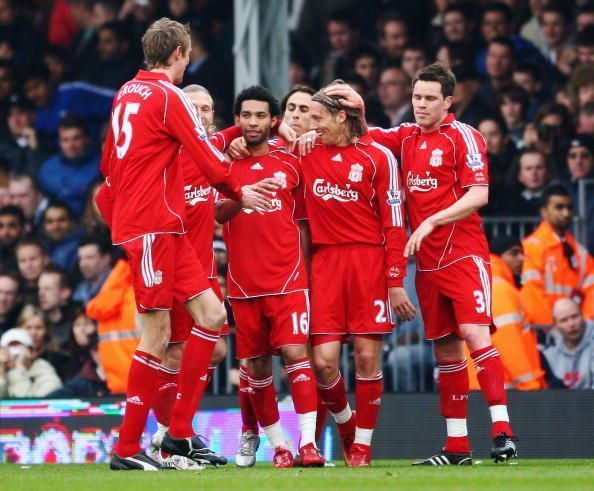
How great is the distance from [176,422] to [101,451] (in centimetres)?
308

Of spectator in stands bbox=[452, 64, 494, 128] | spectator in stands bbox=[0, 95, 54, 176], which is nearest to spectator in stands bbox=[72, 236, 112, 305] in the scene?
spectator in stands bbox=[0, 95, 54, 176]

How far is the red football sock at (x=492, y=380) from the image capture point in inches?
360

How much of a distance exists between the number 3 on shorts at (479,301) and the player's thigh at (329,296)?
828 mm

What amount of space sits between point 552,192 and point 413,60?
102 inches

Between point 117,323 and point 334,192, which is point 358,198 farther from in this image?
point 117,323

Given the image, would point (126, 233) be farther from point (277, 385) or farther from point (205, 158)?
point (277, 385)

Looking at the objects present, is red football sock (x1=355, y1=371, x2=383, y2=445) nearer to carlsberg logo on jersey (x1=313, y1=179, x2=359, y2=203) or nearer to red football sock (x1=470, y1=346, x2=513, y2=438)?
red football sock (x1=470, y1=346, x2=513, y2=438)

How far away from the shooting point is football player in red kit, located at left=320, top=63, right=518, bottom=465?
9.24 metres

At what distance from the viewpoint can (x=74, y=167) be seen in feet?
51.6

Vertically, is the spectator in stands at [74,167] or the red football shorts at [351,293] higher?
the spectator in stands at [74,167]

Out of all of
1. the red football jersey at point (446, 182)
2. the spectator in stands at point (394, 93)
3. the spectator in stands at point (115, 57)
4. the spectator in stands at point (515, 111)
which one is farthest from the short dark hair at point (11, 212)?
the red football jersey at point (446, 182)

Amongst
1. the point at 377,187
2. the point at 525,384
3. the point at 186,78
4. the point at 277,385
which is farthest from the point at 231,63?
the point at 377,187

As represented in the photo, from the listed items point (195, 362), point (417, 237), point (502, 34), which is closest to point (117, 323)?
point (195, 362)

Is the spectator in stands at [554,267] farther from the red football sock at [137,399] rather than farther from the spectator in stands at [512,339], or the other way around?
the red football sock at [137,399]
